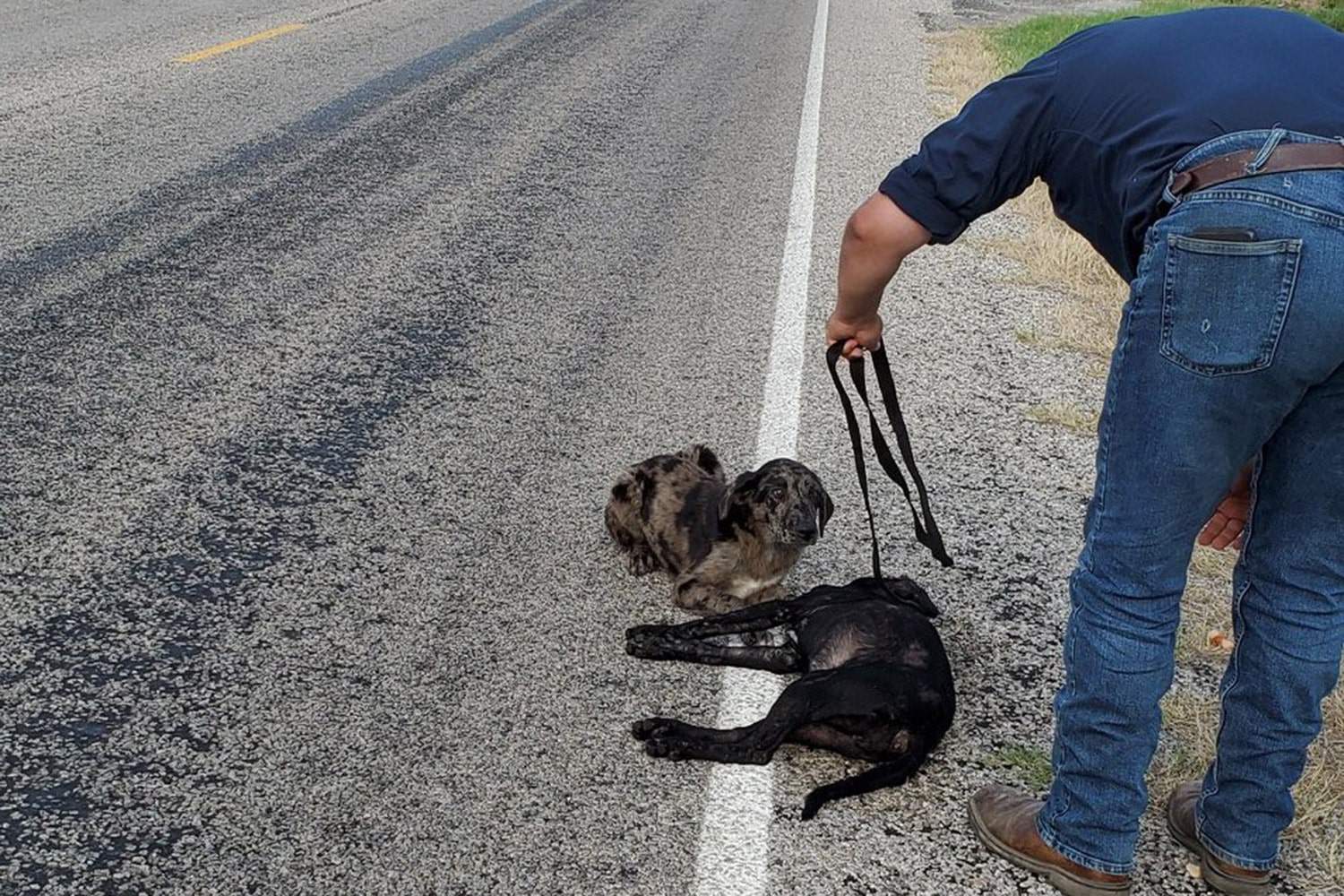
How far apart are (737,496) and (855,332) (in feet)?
4.08

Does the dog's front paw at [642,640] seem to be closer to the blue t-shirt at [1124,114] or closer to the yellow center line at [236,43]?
the blue t-shirt at [1124,114]

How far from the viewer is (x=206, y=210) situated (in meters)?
8.66

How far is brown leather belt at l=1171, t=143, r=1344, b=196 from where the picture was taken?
2713mm

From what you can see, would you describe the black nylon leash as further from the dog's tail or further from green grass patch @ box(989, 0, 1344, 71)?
green grass patch @ box(989, 0, 1344, 71)

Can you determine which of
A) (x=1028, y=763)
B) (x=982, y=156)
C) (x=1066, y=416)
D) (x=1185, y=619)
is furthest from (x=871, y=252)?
(x=1066, y=416)

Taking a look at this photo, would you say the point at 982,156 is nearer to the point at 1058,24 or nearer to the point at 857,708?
the point at 857,708

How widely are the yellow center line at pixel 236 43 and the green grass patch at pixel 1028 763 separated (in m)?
11.4

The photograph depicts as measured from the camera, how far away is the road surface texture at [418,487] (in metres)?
3.56

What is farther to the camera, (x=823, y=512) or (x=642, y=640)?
(x=823, y=512)

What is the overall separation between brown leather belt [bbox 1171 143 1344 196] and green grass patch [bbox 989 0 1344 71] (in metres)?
11.8

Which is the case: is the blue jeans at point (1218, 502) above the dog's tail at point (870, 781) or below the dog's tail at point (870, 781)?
above

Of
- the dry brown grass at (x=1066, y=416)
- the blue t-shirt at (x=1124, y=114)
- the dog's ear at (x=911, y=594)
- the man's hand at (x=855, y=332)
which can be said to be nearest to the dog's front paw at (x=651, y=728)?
the dog's ear at (x=911, y=594)

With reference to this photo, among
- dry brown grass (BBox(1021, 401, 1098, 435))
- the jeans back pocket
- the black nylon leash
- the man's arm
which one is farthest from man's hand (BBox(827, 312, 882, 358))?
dry brown grass (BBox(1021, 401, 1098, 435))

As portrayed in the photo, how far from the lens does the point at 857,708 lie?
3.85 metres
